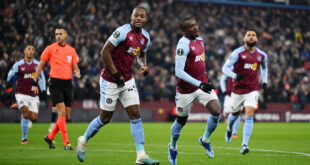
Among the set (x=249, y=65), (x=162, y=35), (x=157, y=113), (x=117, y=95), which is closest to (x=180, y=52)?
(x=117, y=95)

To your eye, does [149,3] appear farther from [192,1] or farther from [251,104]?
[251,104]

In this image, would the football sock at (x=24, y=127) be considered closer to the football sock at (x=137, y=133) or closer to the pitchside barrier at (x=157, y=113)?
the football sock at (x=137, y=133)

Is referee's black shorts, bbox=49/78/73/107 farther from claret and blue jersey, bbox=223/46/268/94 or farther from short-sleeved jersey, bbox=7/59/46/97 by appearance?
claret and blue jersey, bbox=223/46/268/94

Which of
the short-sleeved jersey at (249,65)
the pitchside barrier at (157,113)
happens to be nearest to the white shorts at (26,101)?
the short-sleeved jersey at (249,65)

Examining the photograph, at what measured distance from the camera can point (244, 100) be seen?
13086mm

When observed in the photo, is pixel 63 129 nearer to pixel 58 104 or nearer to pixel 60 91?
pixel 58 104

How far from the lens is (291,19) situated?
133 ft

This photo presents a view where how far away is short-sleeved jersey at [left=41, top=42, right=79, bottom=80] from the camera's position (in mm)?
12211

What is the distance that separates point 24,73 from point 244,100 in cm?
623

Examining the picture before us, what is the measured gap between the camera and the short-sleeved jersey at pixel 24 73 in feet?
47.9

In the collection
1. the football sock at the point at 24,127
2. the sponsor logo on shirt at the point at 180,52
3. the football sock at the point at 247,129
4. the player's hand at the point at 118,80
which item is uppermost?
the sponsor logo on shirt at the point at 180,52

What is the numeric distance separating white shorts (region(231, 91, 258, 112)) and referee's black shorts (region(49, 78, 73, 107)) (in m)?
4.24

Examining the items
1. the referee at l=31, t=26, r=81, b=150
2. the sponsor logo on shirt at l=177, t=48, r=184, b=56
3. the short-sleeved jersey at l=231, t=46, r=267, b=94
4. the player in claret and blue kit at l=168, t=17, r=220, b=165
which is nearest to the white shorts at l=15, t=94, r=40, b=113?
the referee at l=31, t=26, r=81, b=150

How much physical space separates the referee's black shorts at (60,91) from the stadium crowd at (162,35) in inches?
490
